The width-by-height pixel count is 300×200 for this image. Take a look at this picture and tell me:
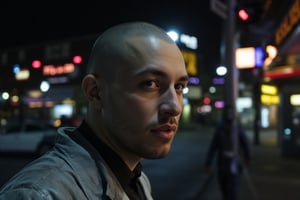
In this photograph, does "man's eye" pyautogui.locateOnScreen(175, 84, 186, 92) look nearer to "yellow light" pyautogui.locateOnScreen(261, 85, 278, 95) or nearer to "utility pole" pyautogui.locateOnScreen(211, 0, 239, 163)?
"utility pole" pyautogui.locateOnScreen(211, 0, 239, 163)

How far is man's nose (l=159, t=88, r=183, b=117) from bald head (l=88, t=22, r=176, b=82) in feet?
0.46

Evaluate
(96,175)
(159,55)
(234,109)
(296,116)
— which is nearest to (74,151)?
(96,175)

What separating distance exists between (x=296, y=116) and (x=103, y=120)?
43.5ft

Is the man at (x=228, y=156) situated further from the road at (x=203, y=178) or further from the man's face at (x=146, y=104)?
the man's face at (x=146, y=104)

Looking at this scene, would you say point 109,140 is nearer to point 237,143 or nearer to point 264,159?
point 237,143

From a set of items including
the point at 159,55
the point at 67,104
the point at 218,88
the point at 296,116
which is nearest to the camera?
the point at 159,55

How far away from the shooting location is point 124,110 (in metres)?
1.29

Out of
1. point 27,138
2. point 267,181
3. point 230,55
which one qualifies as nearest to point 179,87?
point 230,55

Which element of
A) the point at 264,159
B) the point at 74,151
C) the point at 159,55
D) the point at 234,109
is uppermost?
the point at 159,55

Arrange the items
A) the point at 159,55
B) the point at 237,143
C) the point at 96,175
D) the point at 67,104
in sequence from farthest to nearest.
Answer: the point at 67,104 → the point at 237,143 → the point at 159,55 → the point at 96,175

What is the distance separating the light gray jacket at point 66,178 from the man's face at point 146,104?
119 mm

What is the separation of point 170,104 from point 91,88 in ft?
0.90

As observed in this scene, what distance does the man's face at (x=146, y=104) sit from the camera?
1.28 meters

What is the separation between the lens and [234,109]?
730 centimetres
